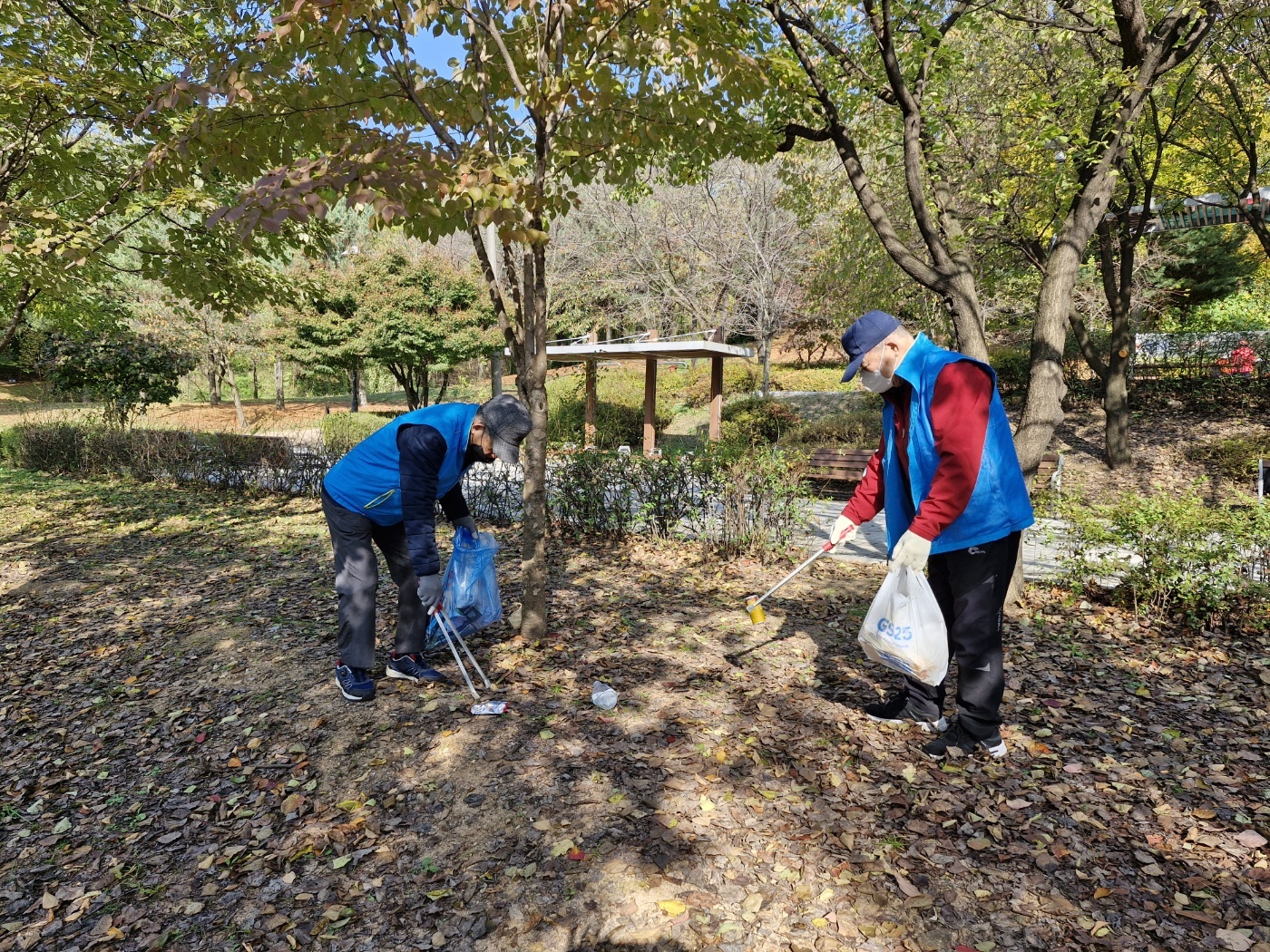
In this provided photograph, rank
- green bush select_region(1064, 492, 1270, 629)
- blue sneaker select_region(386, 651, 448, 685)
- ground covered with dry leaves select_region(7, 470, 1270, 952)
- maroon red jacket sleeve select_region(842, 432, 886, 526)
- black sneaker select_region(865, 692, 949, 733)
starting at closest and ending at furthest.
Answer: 1. ground covered with dry leaves select_region(7, 470, 1270, 952)
2. black sneaker select_region(865, 692, 949, 733)
3. maroon red jacket sleeve select_region(842, 432, 886, 526)
4. blue sneaker select_region(386, 651, 448, 685)
5. green bush select_region(1064, 492, 1270, 629)

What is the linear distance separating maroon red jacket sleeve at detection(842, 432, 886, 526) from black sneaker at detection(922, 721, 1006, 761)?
995mm

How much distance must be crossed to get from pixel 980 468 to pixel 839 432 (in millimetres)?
10117

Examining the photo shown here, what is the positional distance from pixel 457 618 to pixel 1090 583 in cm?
422

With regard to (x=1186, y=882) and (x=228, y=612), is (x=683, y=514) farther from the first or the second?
(x=1186, y=882)

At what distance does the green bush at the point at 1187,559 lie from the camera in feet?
13.7

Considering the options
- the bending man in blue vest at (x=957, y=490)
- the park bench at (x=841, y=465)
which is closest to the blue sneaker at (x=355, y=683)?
the bending man in blue vest at (x=957, y=490)

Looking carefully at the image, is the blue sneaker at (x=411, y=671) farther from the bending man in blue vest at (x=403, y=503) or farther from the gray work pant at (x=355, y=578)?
the gray work pant at (x=355, y=578)

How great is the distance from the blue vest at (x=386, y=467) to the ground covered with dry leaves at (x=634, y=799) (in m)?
1.01

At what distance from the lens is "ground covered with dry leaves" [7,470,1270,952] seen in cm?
216

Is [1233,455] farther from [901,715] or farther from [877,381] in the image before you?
[877,381]

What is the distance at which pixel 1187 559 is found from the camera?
14.0 ft

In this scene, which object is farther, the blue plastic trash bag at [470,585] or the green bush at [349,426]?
the green bush at [349,426]

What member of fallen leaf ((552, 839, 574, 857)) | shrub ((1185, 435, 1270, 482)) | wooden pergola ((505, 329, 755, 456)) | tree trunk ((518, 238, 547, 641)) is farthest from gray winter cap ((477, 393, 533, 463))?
shrub ((1185, 435, 1270, 482))

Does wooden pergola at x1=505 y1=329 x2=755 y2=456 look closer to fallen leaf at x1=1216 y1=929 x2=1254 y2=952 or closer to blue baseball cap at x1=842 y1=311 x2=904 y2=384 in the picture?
blue baseball cap at x1=842 y1=311 x2=904 y2=384
